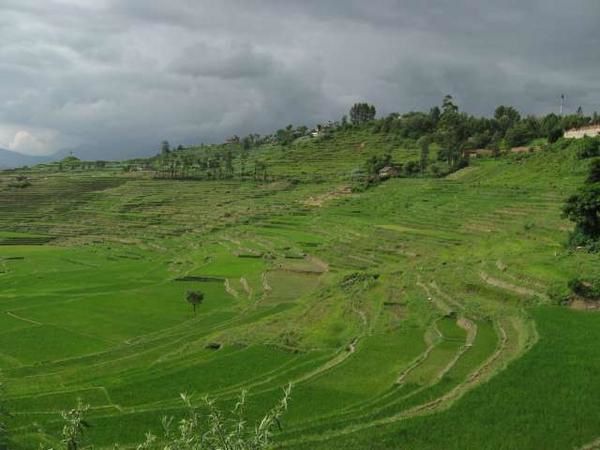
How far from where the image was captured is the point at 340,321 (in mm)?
29453

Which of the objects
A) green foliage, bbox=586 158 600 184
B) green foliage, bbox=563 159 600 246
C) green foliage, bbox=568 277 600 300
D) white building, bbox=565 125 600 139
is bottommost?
green foliage, bbox=568 277 600 300

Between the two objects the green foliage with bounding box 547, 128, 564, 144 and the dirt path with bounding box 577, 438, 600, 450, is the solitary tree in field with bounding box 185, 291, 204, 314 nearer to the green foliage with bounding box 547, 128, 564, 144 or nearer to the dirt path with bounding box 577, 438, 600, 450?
the dirt path with bounding box 577, 438, 600, 450

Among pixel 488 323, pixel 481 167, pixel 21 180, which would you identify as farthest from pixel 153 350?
pixel 21 180

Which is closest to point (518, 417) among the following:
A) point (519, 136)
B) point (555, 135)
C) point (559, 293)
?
point (559, 293)

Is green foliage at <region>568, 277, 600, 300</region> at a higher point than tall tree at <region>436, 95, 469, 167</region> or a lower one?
lower

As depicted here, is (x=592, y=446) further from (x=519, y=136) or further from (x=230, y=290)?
(x=519, y=136)

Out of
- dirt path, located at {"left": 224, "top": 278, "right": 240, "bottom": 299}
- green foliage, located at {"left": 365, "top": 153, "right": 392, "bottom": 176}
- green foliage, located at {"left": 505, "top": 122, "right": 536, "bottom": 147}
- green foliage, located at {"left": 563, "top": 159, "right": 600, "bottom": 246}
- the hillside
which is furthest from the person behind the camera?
green foliage, located at {"left": 505, "top": 122, "right": 536, "bottom": 147}

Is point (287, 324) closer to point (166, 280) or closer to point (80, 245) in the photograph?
point (166, 280)

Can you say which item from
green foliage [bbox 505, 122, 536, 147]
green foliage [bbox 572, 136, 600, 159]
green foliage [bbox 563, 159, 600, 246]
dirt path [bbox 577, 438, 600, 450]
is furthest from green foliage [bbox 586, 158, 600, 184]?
green foliage [bbox 505, 122, 536, 147]

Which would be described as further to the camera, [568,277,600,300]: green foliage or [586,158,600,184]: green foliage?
[586,158,600,184]: green foliage

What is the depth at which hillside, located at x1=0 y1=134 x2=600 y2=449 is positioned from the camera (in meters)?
17.9

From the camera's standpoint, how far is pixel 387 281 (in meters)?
34.7

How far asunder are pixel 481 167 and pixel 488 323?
186ft

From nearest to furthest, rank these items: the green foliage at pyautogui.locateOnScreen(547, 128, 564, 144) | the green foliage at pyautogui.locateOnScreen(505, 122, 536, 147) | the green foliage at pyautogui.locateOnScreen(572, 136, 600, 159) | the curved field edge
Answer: the curved field edge, the green foliage at pyautogui.locateOnScreen(572, 136, 600, 159), the green foliage at pyautogui.locateOnScreen(547, 128, 564, 144), the green foliage at pyautogui.locateOnScreen(505, 122, 536, 147)
